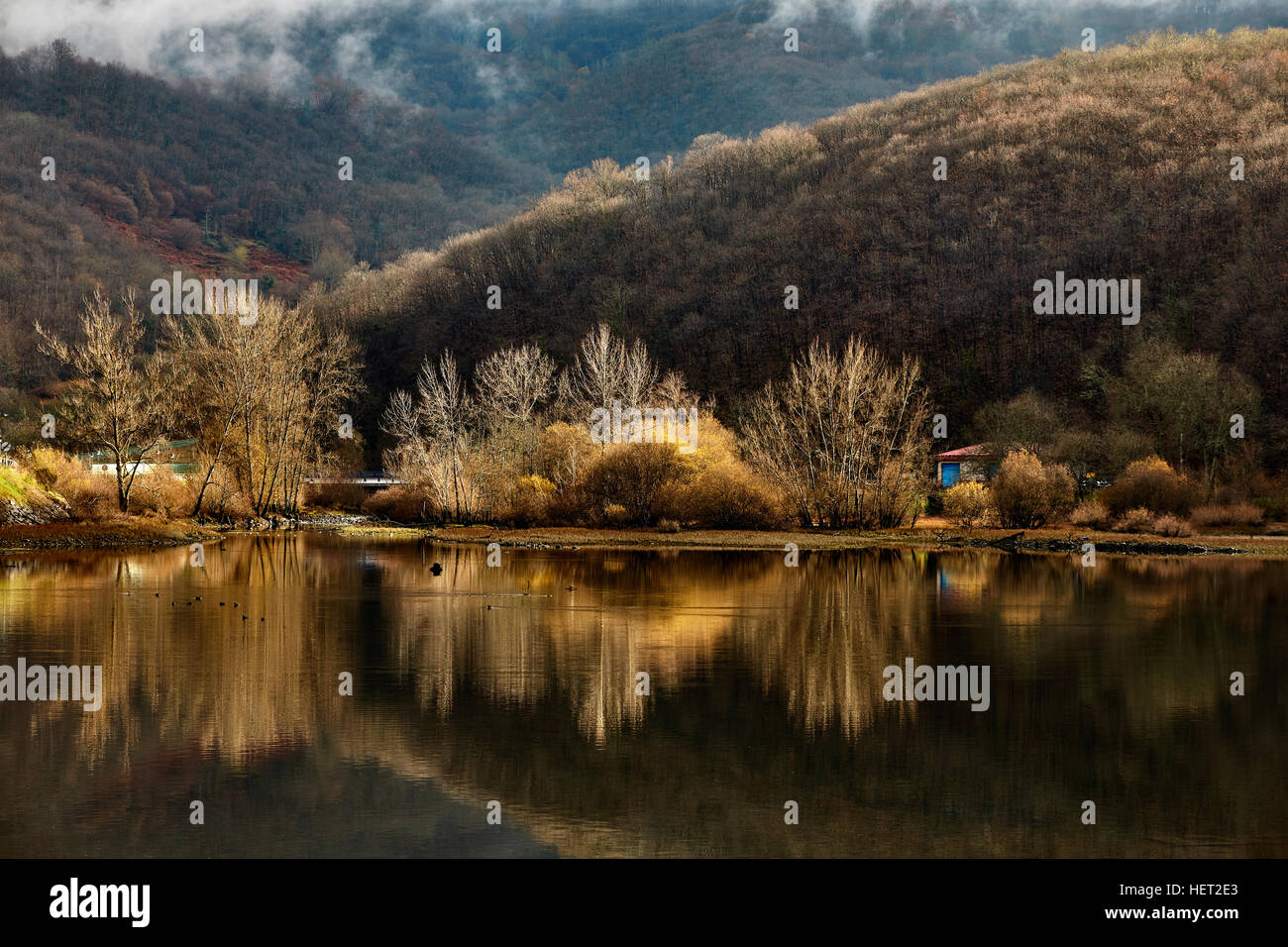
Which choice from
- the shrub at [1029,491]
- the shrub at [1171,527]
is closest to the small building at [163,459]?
the shrub at [1029,491]

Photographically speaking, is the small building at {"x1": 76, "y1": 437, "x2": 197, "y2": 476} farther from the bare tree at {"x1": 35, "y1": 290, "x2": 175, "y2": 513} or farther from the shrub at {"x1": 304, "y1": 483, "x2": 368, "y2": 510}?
the shrub at {"x1": 304, "y1": 483, "x2": 368, "y2": 510}

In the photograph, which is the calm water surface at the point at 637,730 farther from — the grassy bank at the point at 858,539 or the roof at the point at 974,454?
the roof at the point at 974,454

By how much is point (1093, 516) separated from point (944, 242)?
71.6 metres

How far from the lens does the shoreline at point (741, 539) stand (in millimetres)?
45875

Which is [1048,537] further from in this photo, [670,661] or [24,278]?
[24,278]

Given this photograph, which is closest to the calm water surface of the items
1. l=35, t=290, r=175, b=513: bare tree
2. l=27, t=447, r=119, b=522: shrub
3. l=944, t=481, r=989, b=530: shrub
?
l=27, t=447, r=119, b=522: shrub

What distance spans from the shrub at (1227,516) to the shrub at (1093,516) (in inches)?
145

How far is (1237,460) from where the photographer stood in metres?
59.0

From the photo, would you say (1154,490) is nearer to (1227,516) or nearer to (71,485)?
(1227,516)

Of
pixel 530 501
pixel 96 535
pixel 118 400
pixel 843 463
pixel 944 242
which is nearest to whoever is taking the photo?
pixel 96 535

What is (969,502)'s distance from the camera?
55219 millimetres

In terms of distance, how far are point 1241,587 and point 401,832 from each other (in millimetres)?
27832

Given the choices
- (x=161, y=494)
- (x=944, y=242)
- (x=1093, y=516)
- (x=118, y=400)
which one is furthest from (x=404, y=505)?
(x=944, y=242)
